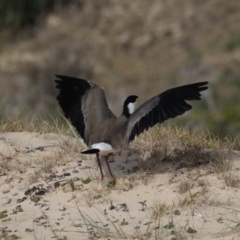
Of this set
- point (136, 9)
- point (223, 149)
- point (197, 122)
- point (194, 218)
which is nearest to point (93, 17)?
point (136, 9)

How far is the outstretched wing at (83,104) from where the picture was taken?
270 inches

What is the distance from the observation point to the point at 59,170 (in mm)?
6586

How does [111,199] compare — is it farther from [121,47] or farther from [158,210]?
[121,47]

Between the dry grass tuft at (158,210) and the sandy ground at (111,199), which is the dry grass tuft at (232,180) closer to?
the sandy ground at (111,199)

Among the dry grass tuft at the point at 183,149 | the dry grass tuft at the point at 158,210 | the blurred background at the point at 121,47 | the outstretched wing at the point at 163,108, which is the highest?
the blurred background at the point at 121,47

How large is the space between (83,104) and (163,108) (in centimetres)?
103

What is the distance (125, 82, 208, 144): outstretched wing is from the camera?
624 centimetres

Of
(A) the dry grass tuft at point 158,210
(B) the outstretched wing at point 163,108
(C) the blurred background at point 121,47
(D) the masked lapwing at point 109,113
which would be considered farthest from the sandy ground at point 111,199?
(C) the blurred background at point 121,47

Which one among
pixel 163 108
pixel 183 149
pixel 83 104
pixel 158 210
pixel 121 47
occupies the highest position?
pixel 121 47

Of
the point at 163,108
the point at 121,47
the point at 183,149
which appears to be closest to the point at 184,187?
the point at 163,108

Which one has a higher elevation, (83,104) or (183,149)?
(83,104)

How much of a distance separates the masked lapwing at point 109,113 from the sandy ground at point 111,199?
0.25 m

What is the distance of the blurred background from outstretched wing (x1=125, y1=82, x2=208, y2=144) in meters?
7.42

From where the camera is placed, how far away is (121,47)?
728 inches
